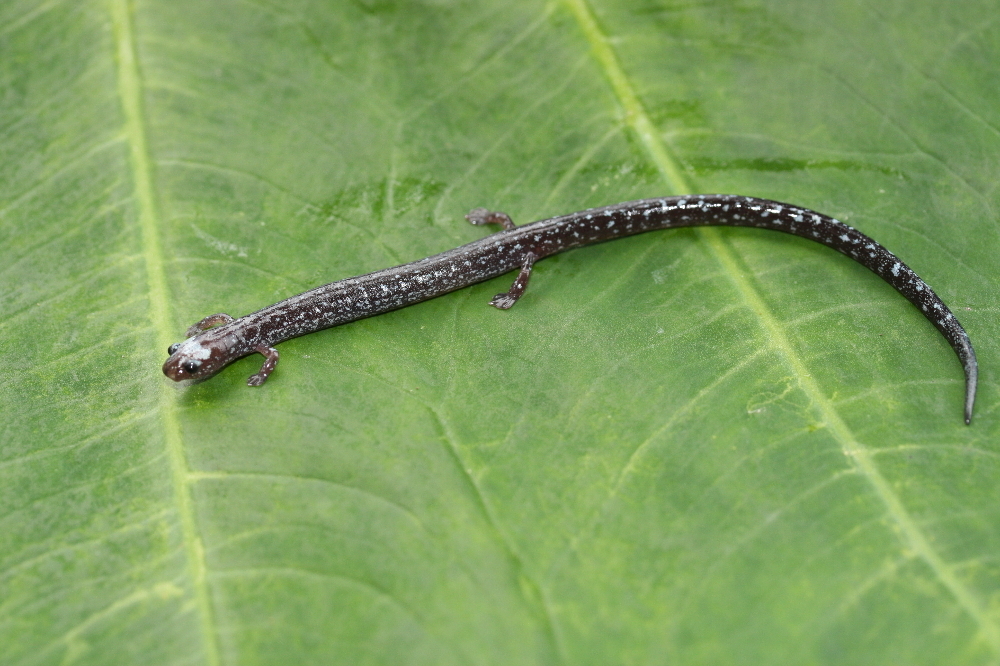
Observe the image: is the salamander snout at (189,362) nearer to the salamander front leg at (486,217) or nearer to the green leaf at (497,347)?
the green leaf at (497,347)

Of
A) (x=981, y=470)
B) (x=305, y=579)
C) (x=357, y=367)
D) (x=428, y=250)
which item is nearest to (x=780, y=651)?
(x=981, y=470)

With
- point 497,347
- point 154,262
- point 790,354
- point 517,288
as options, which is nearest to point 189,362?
point 154,262

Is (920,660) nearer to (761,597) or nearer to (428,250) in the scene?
(761,597)

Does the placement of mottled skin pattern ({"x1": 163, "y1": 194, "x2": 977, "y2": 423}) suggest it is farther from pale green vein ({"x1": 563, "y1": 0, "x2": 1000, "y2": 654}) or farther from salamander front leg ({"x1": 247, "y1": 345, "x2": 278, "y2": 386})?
pale green vein ({"x1": 563, "y1": 0, "x2": 1000, "y2": 654})

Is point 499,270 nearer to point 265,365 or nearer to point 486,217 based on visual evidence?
point 486,217

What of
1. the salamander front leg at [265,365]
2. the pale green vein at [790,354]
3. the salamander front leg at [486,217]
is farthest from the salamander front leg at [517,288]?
the salamander front leg at [265,365]

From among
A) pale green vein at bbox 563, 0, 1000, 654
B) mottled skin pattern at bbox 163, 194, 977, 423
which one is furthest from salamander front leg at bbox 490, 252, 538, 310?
pale green vein at bbox 563, 0, 1000, 654
